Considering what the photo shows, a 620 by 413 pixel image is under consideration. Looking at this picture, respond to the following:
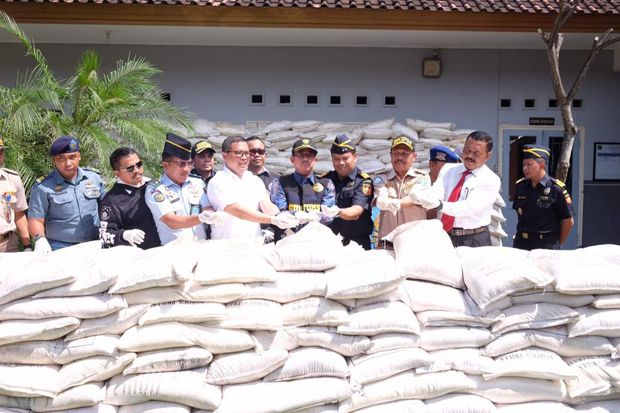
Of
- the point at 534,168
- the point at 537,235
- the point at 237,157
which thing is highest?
the point at 237,157

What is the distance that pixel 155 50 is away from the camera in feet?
26.9

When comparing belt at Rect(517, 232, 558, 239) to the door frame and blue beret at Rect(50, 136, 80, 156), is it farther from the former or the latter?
the door frame

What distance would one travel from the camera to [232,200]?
350 centimetres

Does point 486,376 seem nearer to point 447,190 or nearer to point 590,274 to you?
point 590,274

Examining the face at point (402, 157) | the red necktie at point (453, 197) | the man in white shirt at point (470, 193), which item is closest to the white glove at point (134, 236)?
the face at point (402, 157)

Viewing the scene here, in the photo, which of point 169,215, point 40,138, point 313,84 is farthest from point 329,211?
point 313,84

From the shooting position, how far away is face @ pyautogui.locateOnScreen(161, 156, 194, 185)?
363 centimetres

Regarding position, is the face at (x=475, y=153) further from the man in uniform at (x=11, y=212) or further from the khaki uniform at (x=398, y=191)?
the man in uniform at (x=11, y=212)

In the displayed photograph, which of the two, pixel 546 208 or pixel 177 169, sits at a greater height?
Result: pixel 177 169

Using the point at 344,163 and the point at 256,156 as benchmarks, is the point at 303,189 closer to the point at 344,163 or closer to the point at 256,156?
the point at 344,163

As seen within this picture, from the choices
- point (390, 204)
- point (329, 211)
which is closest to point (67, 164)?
point (329, 211)

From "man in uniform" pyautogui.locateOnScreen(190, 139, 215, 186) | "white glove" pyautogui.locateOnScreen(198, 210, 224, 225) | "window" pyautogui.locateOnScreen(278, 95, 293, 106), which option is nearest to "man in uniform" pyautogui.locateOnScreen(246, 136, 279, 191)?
"man in uniform" pyautogui.locateOnScreen(190, 139, 215, 186)

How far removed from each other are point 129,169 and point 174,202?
36cm

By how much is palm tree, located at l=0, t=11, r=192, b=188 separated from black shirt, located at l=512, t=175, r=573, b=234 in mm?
3426
